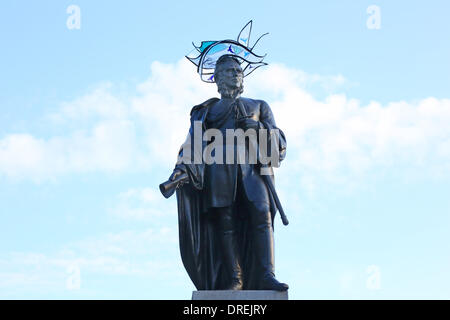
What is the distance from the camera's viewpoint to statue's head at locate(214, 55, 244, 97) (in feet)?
37.8

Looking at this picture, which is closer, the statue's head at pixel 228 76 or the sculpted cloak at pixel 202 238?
the sculpted cloak at pixel 202 238

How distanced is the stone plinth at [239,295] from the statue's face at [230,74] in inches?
135

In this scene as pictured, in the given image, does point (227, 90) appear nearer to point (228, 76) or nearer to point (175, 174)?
point (228, 76)

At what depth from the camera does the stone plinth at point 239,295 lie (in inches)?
384

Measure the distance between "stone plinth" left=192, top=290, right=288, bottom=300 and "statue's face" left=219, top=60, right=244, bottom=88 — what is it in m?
3.44

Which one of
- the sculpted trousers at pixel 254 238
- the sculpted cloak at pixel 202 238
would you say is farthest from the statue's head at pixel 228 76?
the sculpted trousers at pixel 254 238

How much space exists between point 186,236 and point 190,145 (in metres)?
1.45

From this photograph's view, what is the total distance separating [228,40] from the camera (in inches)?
469

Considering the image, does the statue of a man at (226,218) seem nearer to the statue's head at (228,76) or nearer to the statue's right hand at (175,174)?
the statue's right hand at (175,174)

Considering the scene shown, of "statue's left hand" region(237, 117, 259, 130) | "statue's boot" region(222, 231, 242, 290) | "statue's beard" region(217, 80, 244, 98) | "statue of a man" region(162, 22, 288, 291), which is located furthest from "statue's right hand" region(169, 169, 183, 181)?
"statue's beard" region(217, 80, 244, 98)

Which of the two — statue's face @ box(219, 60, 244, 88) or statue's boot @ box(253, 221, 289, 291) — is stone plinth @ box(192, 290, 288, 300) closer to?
statue's boot @ box(253, 221, 289, 291)

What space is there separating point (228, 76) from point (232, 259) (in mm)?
2996
